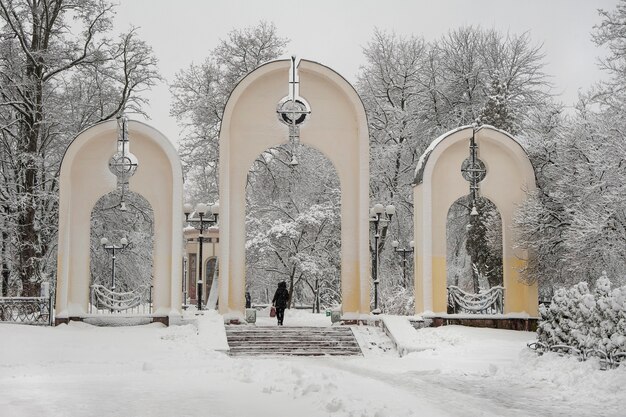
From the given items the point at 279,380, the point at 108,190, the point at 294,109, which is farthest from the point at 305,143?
the point at 279,380

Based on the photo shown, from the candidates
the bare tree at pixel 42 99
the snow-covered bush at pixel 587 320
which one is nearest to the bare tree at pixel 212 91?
the bare tree at pixel 42 99

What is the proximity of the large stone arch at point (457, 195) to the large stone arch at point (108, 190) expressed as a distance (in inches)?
274

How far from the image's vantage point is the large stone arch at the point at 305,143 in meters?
22.6

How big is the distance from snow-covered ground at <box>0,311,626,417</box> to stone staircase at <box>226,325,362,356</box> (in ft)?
1.51

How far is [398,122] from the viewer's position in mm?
34656

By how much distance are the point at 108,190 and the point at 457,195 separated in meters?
10.2

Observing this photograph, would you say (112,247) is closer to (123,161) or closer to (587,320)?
(123,161)

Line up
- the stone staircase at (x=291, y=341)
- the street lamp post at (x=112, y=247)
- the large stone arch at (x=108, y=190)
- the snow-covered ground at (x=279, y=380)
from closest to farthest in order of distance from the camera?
the snow-covered ground at (x=279, y=380)
the stone staircase at (x=291, y=341)
the large stone arch at (x=108, y=190)
the street lamp post at (x=112, y=247)

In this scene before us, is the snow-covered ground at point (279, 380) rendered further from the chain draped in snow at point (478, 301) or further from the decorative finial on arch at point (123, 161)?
the decorative finial on arch at point (123, 161)

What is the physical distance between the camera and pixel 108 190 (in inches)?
895

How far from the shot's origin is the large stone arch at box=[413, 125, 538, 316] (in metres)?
22.9

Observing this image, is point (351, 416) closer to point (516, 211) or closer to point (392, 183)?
point (516, 211)

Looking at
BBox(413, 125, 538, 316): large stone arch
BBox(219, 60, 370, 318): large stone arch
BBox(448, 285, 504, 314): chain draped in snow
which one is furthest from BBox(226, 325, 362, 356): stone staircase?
BBox(448, 285, 504, 314): chain draped in snow

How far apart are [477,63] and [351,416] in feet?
93.4
